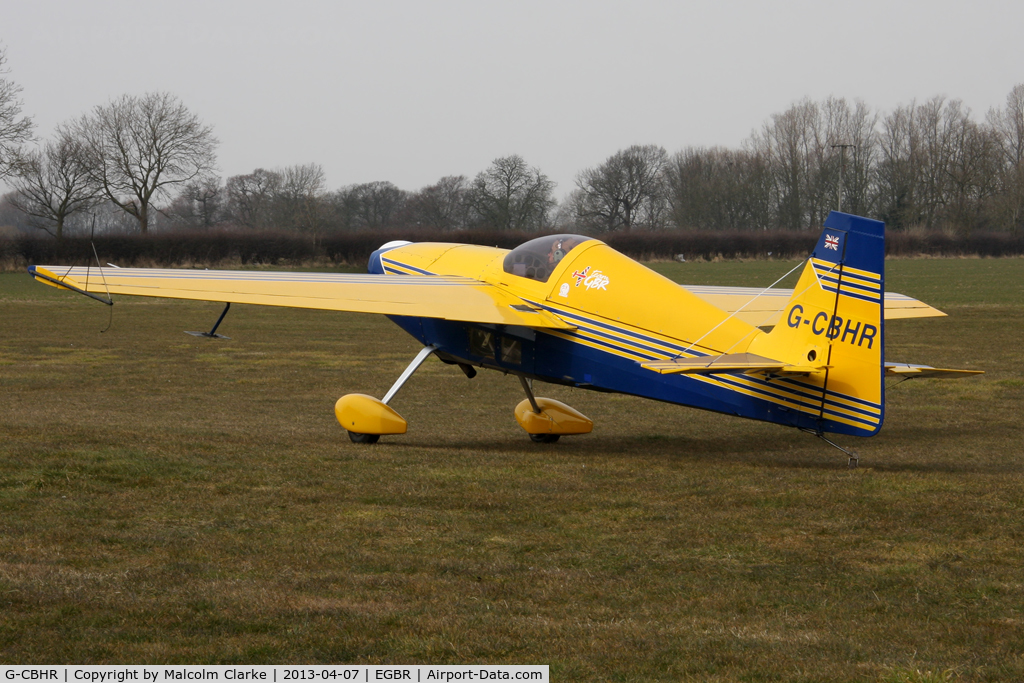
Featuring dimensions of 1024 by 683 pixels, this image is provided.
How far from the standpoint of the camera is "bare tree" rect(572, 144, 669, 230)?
33.0 m

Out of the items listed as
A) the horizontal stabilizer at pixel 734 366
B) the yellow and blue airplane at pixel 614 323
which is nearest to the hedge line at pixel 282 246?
the yellow and blue airplane at pixel 614 323

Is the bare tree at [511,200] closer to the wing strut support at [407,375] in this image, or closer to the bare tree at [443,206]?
the bare tree at [443,206]

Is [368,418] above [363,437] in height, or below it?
above

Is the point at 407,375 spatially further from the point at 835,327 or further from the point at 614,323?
the point at 835,327

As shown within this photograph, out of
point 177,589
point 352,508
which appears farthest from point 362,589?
point 352,508

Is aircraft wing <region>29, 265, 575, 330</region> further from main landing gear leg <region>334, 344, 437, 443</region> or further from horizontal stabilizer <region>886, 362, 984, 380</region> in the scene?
horizontal stabilizer <region>886, 362, 984, 380</region>

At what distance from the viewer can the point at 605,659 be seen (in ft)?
13.3

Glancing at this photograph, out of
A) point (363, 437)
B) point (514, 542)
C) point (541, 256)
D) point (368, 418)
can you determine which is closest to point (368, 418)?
point (368, 418)

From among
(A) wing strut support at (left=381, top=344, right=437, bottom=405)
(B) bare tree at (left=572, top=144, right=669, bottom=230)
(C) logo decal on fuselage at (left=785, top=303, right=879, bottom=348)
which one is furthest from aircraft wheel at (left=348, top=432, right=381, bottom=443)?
(B) bare tree at (left=572, top=144, right=669, bottom=230)

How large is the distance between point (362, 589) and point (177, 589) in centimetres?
90

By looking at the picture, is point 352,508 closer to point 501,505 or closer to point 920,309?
point 501,505

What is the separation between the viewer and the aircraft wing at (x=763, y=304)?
37.4ft

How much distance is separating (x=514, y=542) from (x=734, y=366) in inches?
114

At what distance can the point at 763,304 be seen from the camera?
460 inches
